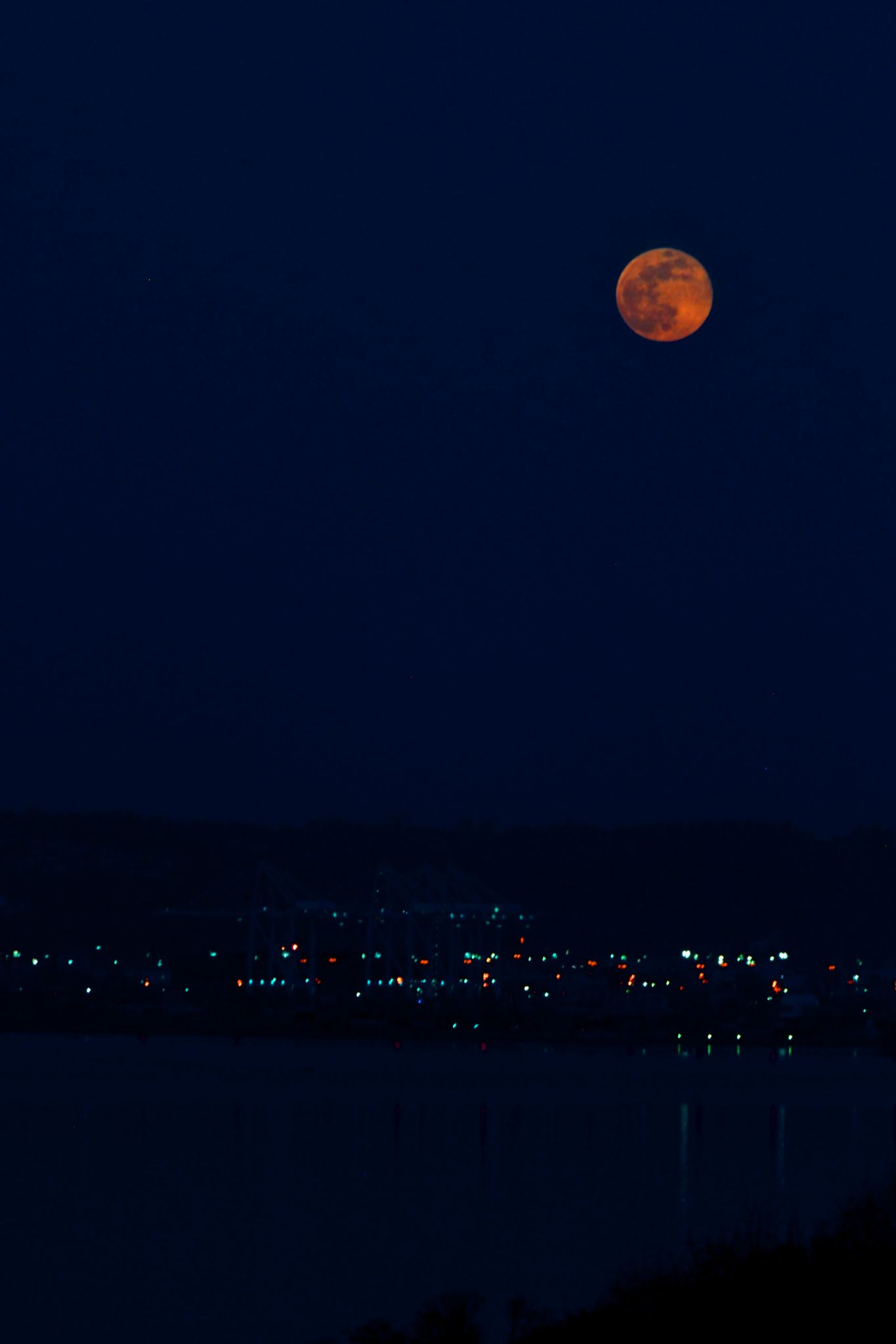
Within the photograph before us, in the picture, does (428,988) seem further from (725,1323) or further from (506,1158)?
(725,1323)

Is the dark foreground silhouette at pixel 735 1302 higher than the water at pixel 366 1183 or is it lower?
higher

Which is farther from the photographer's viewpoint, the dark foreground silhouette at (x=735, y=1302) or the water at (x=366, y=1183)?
the water at (x=366, y=1183)

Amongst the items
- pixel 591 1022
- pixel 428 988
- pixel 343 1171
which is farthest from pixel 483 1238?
pixel 428 988

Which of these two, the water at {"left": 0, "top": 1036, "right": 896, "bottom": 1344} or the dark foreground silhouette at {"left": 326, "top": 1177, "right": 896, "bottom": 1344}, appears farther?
the water at {"left": 0, "top": 1036, "right": 896, "bottom": 1344}

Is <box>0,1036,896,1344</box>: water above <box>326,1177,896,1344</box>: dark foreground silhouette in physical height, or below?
below
